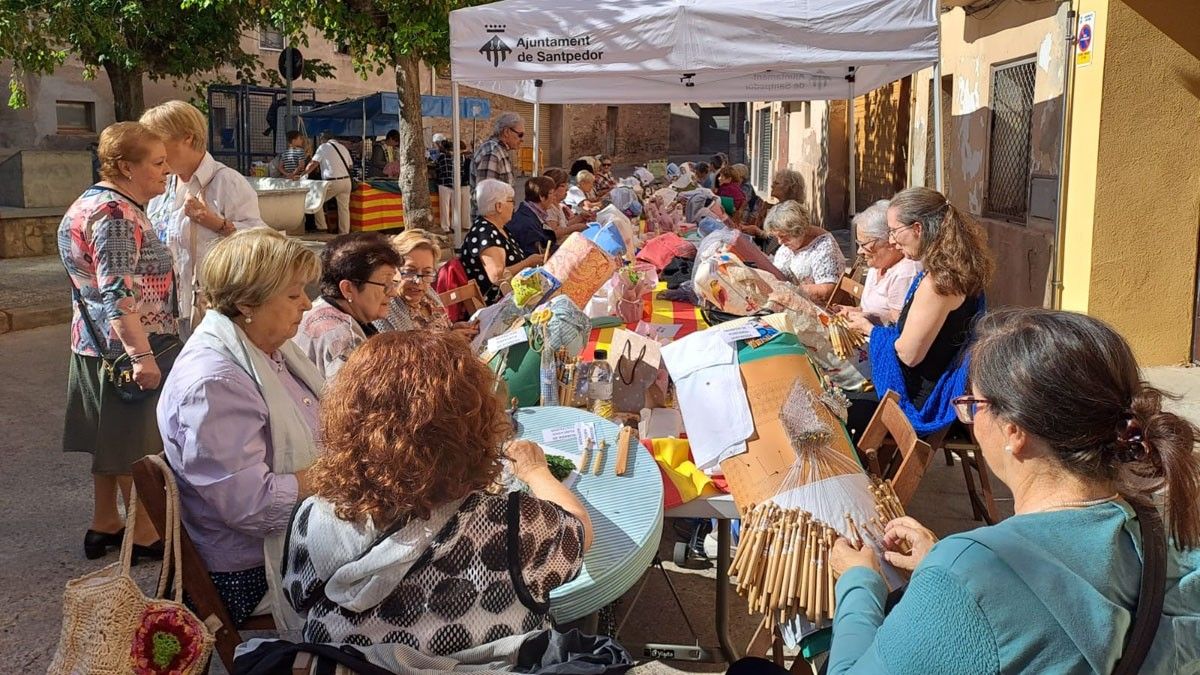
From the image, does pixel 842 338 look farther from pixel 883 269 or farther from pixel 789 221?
pixel 789 221

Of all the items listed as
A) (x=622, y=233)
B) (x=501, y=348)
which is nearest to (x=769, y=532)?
(x=501, y=348)

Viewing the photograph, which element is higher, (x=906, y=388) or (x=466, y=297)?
(x=466, y=297)

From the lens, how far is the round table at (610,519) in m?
2.08

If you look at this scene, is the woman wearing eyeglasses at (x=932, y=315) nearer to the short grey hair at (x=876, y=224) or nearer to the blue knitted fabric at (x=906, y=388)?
the blue knitted fabric at (x=906, y=388)

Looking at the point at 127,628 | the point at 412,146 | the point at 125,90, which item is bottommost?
the point at 127,628

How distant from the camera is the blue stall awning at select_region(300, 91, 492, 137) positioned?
57.7 ft

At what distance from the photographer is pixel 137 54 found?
14.6 m

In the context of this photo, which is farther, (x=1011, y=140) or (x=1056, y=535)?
(x=1011, y=140)

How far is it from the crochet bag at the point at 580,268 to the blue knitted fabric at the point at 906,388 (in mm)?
1030

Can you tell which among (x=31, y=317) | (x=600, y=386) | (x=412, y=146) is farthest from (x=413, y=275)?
(x=412, y=146)

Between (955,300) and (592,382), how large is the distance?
130cm

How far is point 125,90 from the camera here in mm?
15375

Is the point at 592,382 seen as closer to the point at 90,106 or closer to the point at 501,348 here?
the point at 501,348

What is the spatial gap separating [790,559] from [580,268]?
1.57 metres
